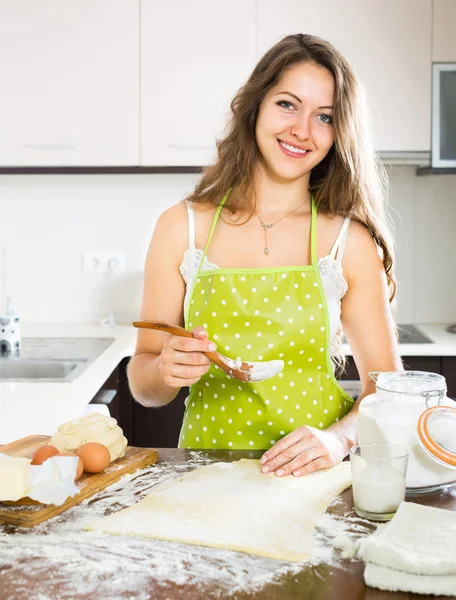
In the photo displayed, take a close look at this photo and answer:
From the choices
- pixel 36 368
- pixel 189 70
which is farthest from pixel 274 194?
pixel 189 70

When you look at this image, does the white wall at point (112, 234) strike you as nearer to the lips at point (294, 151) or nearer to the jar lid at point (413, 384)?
the lips at point (294, 151)

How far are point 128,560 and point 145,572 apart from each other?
0.04 m

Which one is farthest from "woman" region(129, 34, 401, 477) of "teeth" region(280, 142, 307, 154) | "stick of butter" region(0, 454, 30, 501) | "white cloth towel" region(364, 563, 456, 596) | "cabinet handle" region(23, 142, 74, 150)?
"cabinet handle" region(23, 142, 74, 150)

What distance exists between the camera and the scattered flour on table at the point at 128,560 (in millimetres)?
782

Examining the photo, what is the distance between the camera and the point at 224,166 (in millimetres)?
1617

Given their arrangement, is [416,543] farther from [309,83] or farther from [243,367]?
[309,83]

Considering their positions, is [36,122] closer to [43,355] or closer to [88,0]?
[88,0]

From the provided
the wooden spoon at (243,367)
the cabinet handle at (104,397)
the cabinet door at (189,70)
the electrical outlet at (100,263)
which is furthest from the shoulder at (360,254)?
the electrical outlet at (100,263)

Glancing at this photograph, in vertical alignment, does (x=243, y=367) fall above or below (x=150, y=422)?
above

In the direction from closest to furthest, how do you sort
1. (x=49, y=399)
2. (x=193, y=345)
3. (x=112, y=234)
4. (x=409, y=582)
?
(x=409, y=582), (x=193, y=345), (x=49, y=399), (x=112, y=234)

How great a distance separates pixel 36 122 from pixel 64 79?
0.57ft

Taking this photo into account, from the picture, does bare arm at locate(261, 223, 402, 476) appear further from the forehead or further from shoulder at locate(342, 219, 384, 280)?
the forehead

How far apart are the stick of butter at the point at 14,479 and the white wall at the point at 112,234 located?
2050 millimetres

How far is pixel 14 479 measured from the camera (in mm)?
952
